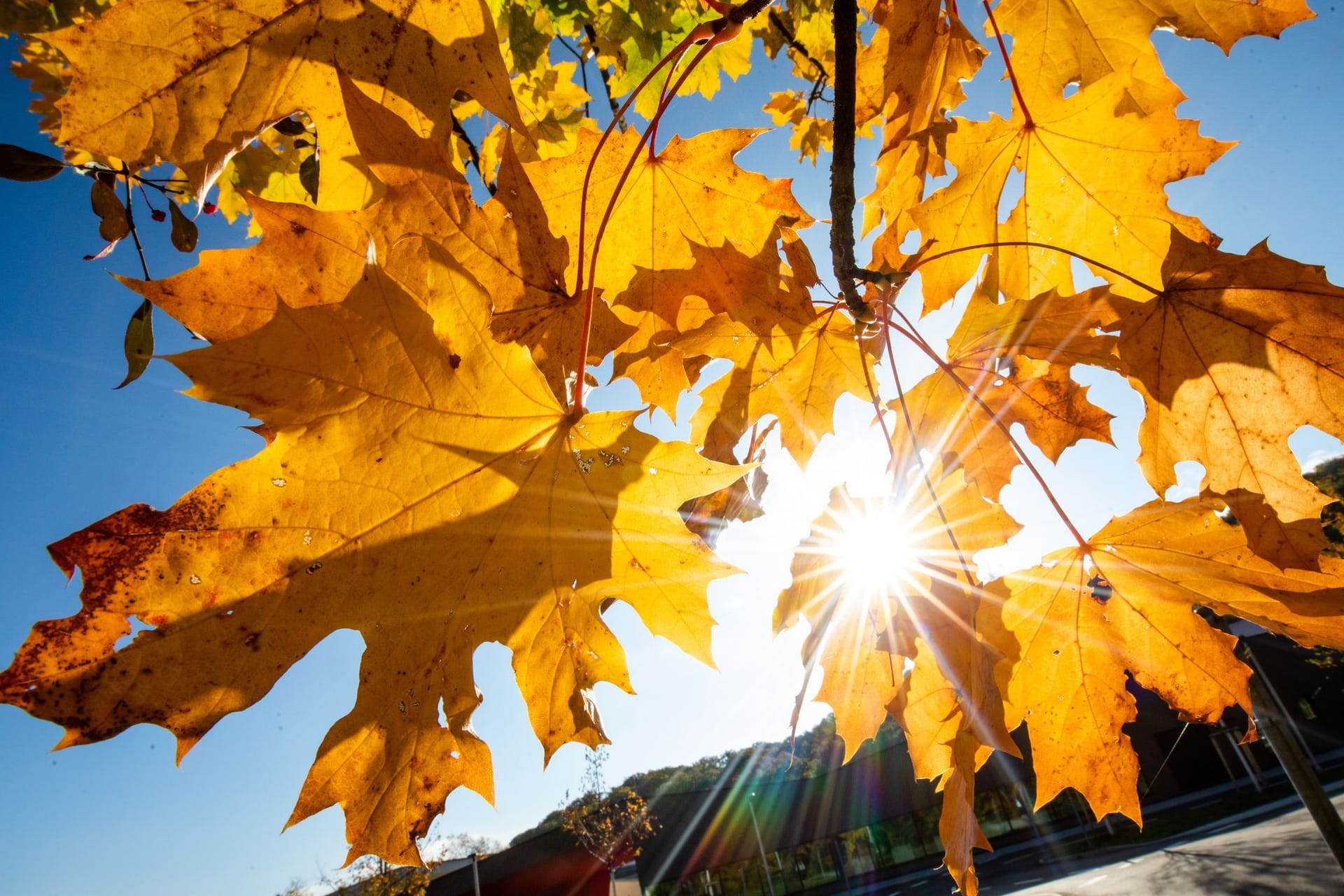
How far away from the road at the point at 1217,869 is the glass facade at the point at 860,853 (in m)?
6.23

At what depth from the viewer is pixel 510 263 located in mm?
913

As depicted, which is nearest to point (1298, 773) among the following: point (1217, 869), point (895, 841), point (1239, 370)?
point (1239, 370)

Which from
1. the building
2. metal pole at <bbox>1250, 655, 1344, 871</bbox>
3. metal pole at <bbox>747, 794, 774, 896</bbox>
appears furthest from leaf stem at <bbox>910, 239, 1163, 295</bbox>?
metal pole at <bbox>747, 794, 774, 896</bbox>

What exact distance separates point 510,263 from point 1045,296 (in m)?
0.78

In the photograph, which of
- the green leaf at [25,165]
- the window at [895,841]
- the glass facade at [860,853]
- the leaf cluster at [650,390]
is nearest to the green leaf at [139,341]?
the leaf cluster at [650,390]

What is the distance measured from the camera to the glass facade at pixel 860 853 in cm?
2400

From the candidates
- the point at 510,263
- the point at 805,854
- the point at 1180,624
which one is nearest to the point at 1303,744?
the point at 805,854

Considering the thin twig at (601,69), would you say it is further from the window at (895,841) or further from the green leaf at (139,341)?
the window at (895,841)

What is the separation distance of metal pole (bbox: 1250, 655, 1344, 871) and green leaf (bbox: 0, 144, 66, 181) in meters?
5.81

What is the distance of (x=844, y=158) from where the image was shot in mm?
1024

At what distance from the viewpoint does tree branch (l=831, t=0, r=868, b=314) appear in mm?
993

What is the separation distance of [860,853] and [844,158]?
32058mm

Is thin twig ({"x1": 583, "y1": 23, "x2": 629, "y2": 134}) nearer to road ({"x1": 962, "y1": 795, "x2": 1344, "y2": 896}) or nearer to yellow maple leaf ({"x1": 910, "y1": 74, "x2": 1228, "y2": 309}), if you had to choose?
yellow maple leaf ({"x1": 910, "y1": 74, "x2": 1228, "y2": 309})

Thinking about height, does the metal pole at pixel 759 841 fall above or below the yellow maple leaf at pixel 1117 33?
below
